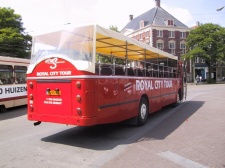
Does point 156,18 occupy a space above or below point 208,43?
above

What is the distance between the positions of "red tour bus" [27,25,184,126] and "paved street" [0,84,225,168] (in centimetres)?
62

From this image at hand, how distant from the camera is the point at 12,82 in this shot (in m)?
15.4

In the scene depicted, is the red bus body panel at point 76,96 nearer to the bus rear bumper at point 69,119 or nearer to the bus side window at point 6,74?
the bus rear bumper at point 69,119

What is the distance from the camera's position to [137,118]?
967 cm

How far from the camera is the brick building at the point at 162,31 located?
68000mm

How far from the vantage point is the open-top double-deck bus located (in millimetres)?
14730

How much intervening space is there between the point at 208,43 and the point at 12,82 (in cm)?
5002

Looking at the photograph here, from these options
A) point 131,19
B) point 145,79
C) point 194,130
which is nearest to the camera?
point 194,130

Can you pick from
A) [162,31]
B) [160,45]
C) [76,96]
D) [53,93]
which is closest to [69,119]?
[76,96]

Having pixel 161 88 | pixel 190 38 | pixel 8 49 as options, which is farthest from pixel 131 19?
pixel 161 88

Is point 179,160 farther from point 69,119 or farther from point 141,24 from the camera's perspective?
point 141,24

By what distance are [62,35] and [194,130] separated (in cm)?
489

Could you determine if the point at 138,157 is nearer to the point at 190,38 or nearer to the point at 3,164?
the point at 3,164

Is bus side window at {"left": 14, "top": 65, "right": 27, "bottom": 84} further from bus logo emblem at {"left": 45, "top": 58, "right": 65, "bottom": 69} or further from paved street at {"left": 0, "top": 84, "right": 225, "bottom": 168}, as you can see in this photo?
bus logo emblem at {"left": 45, "top": 58, "right": 65, "bottom": 69}
